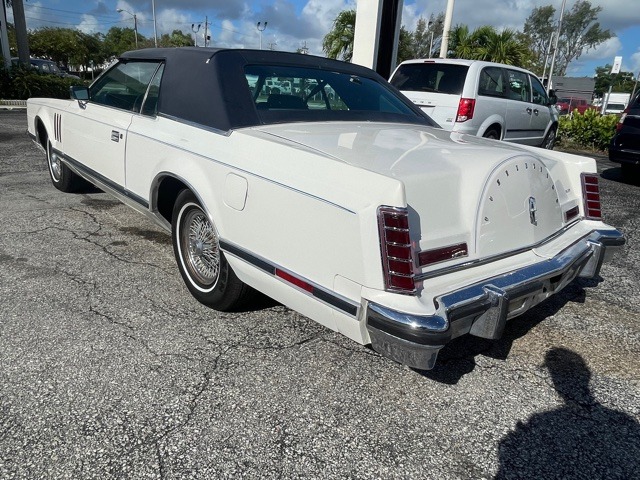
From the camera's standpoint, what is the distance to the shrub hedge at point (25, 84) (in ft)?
55.8

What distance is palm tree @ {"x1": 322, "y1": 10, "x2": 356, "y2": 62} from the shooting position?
18547 mm

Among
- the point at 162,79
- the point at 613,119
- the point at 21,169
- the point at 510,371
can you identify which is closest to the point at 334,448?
the point at 510,371

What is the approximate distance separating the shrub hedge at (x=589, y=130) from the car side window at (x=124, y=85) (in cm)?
1275

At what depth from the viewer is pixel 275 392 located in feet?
7.74

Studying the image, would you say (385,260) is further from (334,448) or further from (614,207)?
(614,207)

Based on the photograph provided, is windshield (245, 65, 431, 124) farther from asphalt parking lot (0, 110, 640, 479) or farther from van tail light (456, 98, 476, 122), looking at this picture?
van tail light (456, 98, 476, 122)

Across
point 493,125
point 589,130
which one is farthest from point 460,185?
point 589,130

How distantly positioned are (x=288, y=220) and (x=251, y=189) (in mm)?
310

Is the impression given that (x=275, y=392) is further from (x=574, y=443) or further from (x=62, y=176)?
(x=62, y=176)

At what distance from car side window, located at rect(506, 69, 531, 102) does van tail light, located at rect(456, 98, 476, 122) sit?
1443mm

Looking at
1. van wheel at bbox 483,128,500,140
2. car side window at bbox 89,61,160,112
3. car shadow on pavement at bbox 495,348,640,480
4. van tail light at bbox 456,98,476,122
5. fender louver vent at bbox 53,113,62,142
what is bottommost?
car shadow on pavement at bbox 495,348,640,480

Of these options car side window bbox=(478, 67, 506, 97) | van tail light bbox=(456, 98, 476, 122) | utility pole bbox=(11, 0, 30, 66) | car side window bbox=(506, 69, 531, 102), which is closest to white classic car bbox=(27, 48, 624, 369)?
van tail light bbox=(456, 98, 476, 122)

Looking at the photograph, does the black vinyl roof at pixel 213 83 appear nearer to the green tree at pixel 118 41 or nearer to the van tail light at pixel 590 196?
the van tail light at pixel 590 196

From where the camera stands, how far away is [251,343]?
9.07 feet
